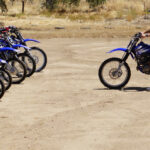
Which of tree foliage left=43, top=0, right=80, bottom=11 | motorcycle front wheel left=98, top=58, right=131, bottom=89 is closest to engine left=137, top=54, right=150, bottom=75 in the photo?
motorcycle front wheel left=98, top=58, right=131, bottom=89

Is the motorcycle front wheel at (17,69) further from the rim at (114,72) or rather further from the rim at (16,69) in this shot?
the rim at (114,72)

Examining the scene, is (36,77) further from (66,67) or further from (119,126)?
(119,126)

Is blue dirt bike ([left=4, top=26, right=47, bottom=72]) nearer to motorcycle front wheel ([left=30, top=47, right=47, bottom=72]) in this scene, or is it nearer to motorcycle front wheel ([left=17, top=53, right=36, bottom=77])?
motorcycle front wheel ([left=30, top=47, right=47, bottom=72])

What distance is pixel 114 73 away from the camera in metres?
12.8

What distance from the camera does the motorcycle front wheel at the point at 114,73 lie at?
42.1 ft

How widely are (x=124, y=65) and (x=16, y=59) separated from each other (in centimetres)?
275

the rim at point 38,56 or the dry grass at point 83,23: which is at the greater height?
the rim at point 38,56

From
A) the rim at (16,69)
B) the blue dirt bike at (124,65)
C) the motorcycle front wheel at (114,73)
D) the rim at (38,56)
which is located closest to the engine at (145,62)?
the blue dirt bike at (124,65)

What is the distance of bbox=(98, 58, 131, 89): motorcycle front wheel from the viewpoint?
42.1 ft

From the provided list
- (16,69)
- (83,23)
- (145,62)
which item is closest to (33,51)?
(16,69)

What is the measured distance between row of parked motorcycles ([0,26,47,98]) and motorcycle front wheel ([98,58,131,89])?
2041 millimetres

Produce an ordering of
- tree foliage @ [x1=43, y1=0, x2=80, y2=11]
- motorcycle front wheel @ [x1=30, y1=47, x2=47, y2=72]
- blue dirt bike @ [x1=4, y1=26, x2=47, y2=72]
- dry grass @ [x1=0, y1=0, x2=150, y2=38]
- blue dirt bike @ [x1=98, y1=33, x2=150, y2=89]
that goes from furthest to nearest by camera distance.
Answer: tree foliage @ [x1=43, y1=0, x2=80, y2=11], dry grass @ [x1=0, y1=0, x2=150, y2=38], motorcycle front wheel @ [x1=30, y1=47, x2=47, y2=72], blue dirt bike @ [x1=4, y1=26, x2=47, y2=72], blue dirt bike @ [x1=98, y1=33, x2=150, y2=89]

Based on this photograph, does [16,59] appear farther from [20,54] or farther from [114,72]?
[114,72]

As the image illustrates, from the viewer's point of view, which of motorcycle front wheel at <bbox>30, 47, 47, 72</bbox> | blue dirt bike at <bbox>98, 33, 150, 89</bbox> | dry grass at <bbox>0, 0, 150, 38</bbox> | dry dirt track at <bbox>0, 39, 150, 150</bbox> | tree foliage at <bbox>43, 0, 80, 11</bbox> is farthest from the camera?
tree foliage at <bbox>43, 0, 80, 11</bbox>
